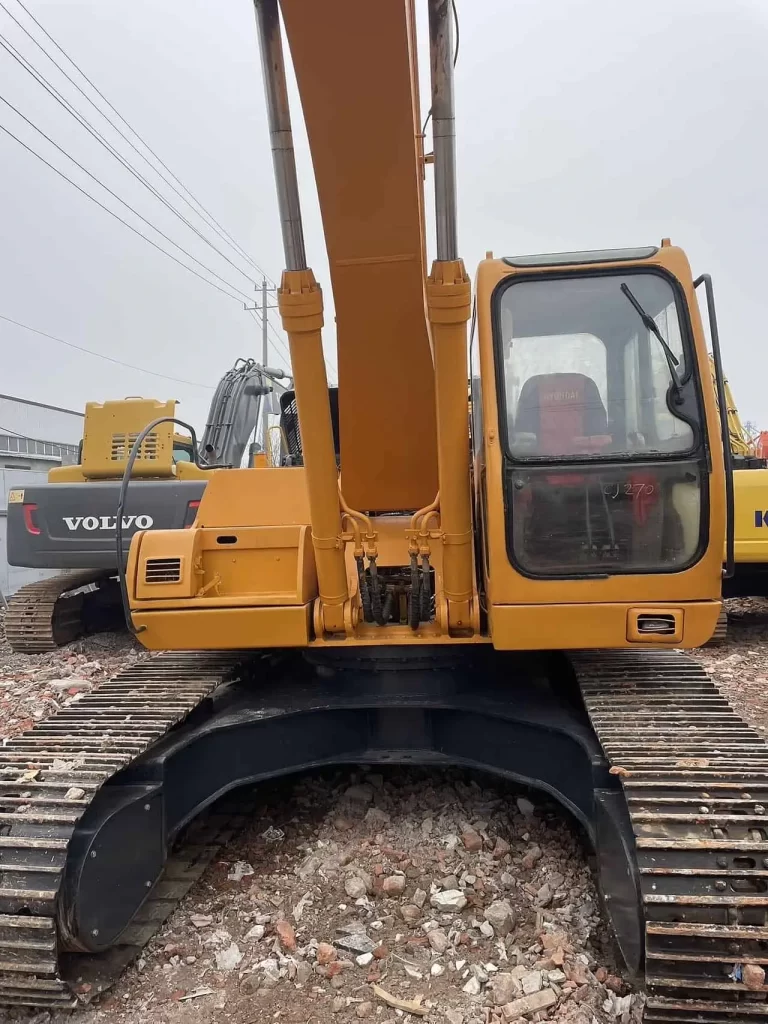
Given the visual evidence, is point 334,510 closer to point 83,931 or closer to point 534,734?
point 534,734

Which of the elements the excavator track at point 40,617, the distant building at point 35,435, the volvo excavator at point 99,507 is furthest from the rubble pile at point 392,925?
the distant building at point 35,435

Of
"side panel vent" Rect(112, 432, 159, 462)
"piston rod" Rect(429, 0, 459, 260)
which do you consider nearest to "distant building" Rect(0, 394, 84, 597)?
"side panel vent" Rect(112, 432, 159, 462)

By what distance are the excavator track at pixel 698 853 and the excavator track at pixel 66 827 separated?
1.75 m

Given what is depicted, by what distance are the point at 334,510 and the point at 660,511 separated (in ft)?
4.31

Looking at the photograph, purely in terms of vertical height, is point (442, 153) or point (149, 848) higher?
point (442, 153)

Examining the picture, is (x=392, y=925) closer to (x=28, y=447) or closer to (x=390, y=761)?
(x=390, y=761)

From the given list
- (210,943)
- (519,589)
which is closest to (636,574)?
(519,589)

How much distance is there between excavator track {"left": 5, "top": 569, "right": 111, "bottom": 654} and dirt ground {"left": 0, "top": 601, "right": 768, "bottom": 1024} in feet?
14.0

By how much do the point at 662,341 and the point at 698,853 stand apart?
73.9 inches

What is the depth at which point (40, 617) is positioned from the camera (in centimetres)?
739

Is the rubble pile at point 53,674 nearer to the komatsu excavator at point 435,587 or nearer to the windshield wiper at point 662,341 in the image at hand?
the komatsu excavator at point 435,587

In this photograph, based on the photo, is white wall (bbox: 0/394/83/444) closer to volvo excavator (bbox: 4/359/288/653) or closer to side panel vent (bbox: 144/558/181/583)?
volvo excavator (bbox: 4/359/288/653)

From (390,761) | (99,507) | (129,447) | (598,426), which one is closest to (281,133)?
(598,426)

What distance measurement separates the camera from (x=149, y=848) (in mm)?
2930
